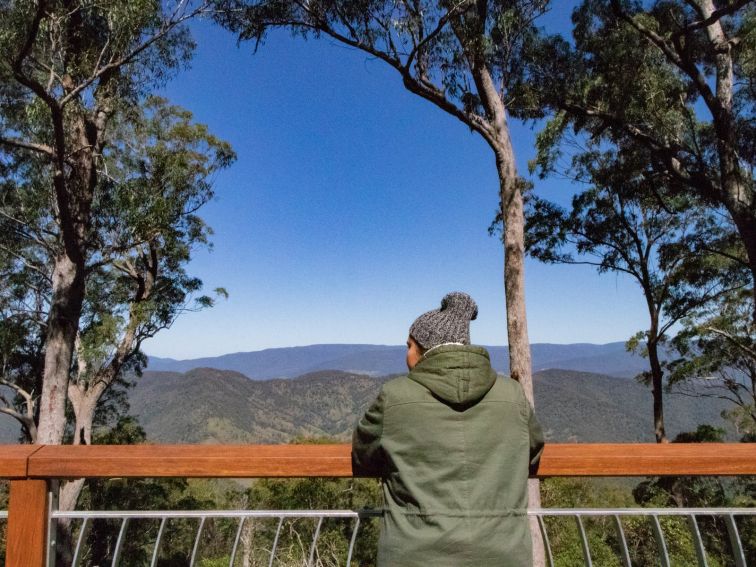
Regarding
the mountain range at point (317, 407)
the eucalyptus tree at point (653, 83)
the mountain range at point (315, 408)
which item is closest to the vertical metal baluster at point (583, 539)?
the eucalyptus tree at point (653, 83)

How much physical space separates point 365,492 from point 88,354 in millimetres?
14606

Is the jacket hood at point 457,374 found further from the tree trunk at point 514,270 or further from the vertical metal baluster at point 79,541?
the tree trunk at point 514,270

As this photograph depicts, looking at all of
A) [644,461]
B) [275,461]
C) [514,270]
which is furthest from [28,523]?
[514,270]

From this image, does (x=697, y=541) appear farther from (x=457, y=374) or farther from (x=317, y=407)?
(x=317, y=407)

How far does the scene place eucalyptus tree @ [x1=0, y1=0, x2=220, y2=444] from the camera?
7.27 m

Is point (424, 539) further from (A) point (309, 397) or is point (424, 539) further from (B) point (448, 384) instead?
(A) point (309, 397)

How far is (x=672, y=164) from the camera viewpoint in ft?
31.5

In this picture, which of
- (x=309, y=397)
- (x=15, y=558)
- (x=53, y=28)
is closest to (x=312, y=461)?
(x=15, y=558)

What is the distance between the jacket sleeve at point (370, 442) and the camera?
131cm

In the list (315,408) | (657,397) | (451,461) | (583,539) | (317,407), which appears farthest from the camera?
(317,407)

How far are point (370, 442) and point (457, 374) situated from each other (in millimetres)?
278

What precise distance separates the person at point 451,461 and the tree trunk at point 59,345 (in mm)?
9660

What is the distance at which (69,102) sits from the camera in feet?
28.2

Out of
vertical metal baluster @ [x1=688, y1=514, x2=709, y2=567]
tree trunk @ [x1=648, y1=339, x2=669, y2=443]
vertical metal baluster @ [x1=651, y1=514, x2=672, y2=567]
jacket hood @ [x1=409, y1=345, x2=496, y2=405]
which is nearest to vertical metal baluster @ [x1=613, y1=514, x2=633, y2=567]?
vertical metal baluster @ [x1=651, y1=514, x2=672, y2=567]
